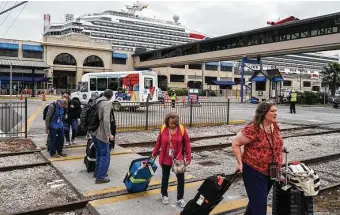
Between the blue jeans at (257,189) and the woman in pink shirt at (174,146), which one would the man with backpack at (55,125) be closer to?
the woman in pink shirt at (174,146)

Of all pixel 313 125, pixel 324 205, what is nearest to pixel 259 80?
pixel 313 125

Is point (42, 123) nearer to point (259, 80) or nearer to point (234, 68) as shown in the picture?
point (259, 80)

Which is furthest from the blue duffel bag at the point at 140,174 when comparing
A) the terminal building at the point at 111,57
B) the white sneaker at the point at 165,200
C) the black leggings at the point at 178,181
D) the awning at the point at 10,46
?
the awning at the point at 10,46

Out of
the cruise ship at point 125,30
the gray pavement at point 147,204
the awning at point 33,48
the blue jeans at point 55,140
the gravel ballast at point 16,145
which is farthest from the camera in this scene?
the cruise ship at point 125,30

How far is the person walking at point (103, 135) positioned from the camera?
5824 millimetres

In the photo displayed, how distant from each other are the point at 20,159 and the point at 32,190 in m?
2.68

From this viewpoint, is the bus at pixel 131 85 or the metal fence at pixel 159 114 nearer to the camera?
the metal fence at pixel 159 114

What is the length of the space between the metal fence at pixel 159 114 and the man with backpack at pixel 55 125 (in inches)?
196

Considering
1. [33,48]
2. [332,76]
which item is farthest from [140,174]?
[33,48]

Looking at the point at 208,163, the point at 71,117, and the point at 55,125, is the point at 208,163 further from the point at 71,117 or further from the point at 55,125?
the point at 71,117

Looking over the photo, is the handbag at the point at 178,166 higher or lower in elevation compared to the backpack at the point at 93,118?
lower

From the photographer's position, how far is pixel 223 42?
44969 mm

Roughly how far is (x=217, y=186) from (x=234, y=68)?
9428 cm

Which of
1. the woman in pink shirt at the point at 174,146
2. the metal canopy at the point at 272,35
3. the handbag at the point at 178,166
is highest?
the metal canopy at the point at 272,35
